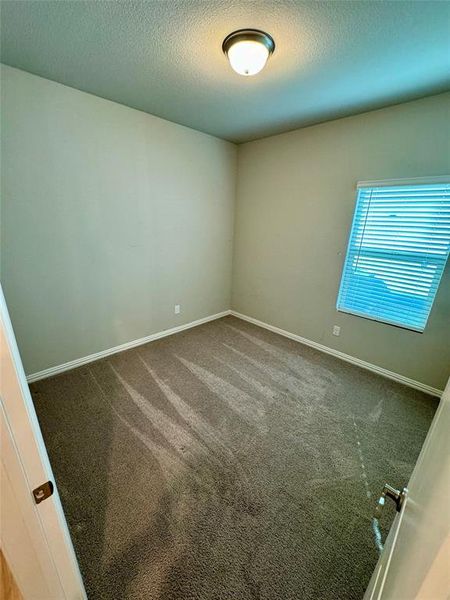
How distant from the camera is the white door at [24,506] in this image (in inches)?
18.8

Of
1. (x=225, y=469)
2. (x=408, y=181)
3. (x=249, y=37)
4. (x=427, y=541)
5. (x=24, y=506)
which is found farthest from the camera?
(x=408, y=181)

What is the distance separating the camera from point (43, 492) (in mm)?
560

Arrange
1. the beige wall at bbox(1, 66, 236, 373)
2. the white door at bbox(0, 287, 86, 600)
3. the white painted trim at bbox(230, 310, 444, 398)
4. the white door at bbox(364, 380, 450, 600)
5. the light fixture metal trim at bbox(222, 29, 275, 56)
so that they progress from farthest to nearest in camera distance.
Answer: the white painted trim at bbox(230, 310, 444, 398) < the beige wall at bbox(1, 66, 236, 373) < the light fixture metal trim at bbox(222, 29, 275, 56) < the white door at bbox(0, 287, 86, 600) < the white door at bbox(364, 380, 450, 600)

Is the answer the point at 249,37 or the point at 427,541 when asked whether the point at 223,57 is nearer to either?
the point at 249,37

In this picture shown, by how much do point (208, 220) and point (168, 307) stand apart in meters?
1.30

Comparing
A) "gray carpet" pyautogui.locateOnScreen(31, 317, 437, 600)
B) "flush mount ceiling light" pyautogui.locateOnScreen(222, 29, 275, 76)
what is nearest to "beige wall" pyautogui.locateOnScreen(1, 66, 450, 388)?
"gray carpet" pyautogui.locateOnScreen(31, 317, 437, 600)

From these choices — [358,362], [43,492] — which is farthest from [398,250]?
[43,492]

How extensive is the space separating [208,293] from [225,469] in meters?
2.42

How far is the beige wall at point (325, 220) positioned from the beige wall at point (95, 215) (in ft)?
2.11

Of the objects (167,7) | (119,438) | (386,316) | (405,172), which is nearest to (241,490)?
(119,438)

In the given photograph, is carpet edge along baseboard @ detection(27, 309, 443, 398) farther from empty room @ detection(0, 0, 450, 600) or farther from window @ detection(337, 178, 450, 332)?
window @ detection(337, 178, 450, 332)

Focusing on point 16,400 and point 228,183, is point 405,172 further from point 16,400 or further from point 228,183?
point 16,400

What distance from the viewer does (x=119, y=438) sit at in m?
1.69

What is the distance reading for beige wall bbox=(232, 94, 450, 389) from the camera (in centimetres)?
206
